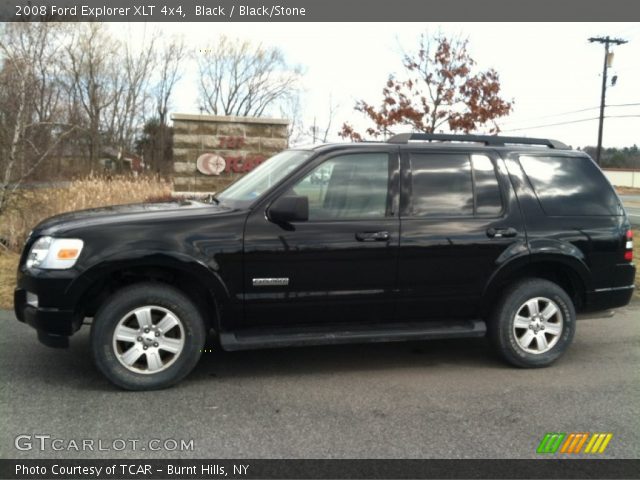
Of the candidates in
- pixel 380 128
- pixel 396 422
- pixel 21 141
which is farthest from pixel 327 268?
pixel 380 128

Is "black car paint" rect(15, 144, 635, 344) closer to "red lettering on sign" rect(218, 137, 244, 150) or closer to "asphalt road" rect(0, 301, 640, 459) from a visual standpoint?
"asphalt road" rect(0, 301, 640, 459)

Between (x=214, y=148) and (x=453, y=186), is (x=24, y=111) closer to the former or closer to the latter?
(x=214, y=148)

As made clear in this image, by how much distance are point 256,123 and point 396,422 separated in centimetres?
951

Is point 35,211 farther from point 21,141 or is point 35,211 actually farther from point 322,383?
point 322,383

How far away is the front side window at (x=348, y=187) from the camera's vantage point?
175 inches

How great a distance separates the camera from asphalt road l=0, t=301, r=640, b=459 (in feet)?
11.0

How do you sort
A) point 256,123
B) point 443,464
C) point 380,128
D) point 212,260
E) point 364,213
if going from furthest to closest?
point 380,128 → point 256,123 → point 364,213 → point 212,260 → point 443,464

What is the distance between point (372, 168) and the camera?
4.60 m

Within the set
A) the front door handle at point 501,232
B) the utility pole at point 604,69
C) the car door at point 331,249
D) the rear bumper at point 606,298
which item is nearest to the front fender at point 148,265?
the car door at point 331,249

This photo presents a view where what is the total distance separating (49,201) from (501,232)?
7639 mm

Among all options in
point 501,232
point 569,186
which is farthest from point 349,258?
point 569,186

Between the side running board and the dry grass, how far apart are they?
6.28m

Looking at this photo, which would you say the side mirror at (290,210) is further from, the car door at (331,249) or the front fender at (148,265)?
the front fender at (148,265)
